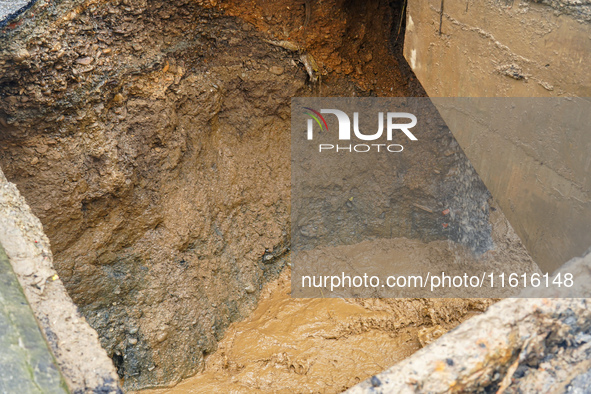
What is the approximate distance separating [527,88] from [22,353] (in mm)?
2421

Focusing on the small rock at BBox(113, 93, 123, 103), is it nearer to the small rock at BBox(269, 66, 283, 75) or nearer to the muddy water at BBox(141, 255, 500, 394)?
the small rock at BBox(269, 66, 283, 75)

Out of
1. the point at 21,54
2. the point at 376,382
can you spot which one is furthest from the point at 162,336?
the point at 376,382

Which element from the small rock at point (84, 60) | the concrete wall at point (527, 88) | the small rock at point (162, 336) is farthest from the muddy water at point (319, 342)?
the small rock at point (84, 60)

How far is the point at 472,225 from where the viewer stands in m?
3.94

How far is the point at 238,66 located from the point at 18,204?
2236mm

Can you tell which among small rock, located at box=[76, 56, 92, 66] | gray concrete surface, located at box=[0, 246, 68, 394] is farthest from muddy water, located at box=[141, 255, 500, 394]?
small rock, located at box=[76, 56, 92, 66]

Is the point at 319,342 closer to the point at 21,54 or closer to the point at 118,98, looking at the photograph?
the point at 118,98

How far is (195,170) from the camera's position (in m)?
3.74

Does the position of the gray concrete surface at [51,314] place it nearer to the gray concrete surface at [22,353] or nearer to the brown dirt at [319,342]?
the gray concrete surface at [22,353]

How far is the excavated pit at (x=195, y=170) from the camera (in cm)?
292

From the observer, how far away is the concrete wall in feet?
6.75

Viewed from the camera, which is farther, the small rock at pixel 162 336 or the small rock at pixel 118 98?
the small rock at pixel 162 336

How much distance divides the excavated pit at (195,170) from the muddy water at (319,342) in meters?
0.02

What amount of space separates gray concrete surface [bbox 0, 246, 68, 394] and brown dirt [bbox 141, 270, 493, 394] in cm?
218
